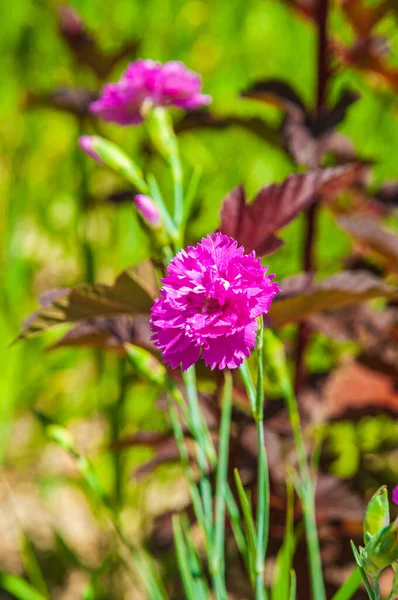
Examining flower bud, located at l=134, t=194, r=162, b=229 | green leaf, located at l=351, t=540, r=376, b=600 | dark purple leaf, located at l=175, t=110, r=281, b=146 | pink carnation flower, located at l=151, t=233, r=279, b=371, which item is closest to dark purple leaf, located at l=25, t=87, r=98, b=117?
dark purple leaf, located at l=175, t=110, r=281, b=146

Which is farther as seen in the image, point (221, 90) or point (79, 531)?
point (221, 90)

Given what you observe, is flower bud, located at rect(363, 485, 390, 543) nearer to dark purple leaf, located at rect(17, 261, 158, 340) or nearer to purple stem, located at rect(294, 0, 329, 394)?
dark purple leaf, located at rect(17, 261, 158, 340)

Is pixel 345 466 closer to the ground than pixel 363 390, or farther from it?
closer to the ground

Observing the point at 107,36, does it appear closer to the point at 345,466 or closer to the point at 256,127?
the point at 256,127

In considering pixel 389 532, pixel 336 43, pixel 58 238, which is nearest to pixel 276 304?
pixel 389 532

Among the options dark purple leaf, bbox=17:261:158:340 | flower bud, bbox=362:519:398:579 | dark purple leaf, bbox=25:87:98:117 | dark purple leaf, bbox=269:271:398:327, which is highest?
dark purple leaf, bbox=25:87:98:117

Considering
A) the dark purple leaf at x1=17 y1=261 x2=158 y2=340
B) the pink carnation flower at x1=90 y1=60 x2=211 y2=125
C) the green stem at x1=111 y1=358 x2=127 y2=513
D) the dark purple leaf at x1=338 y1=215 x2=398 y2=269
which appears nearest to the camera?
the dark purple leaf at x1=17 y1=261 x2=158 y2=340

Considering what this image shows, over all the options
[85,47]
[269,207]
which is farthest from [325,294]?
[85,47]
